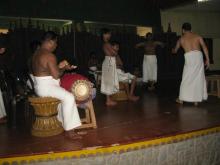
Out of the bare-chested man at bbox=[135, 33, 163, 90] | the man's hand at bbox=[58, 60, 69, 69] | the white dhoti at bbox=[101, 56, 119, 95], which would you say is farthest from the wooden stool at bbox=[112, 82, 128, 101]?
the man's hand at bbox=[58, 60, 69, 69]

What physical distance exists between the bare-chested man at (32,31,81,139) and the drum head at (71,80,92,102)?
11cm

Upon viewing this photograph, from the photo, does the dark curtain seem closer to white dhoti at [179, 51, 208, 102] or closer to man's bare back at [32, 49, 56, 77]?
white dhoti at [179, 51, 208, 102]

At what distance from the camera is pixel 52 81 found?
3.88m

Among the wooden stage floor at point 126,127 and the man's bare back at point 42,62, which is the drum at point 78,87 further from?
the wooden stage floor at point 126,127

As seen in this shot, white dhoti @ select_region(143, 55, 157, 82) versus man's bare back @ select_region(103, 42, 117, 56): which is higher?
man's bare back @ select_region(103, 42, 117, 56)

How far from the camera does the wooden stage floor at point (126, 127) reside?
131 inches

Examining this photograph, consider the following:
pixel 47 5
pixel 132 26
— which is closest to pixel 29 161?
pixel 47 5

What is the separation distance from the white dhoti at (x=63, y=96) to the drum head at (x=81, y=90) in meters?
0.11

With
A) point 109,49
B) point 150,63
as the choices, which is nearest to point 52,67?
point 109,49

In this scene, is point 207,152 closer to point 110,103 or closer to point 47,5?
point 110,103

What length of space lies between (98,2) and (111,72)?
447cm

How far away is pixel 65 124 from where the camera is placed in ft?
12.6

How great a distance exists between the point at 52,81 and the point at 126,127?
1.20 m

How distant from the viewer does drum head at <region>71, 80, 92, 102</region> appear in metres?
3.91
